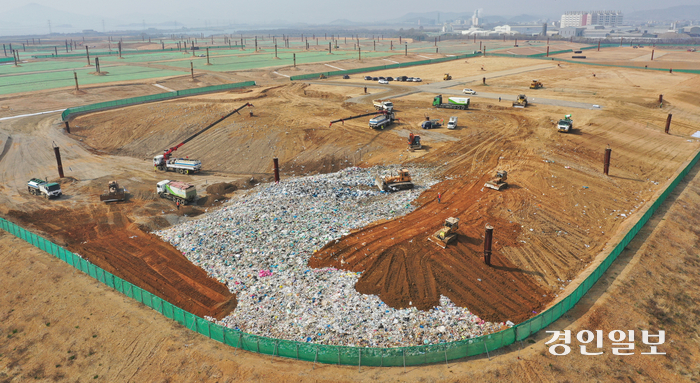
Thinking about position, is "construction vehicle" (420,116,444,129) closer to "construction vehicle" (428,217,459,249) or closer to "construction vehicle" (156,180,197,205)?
"construction vehicle" (428,217,459,249)

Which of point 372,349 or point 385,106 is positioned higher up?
point 385,106

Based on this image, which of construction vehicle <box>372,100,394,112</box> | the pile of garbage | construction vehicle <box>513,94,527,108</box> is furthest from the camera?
construction vehicle <box>513,94,527,108</box>

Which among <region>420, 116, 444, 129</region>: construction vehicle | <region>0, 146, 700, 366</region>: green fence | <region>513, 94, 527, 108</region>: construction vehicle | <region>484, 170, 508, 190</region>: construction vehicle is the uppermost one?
<region>513, 94, 527, 108</region>: construction vehicle

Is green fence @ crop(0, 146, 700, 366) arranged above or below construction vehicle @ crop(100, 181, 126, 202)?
below

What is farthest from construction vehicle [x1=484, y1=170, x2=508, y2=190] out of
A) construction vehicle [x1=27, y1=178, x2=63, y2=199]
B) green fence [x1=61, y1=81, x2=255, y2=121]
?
green fence [x1=61, y1=81, x2=255, y2=121]

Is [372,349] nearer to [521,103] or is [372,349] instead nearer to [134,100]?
[521,103]

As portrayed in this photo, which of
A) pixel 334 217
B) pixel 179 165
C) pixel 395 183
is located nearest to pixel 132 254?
pixel 334 217
